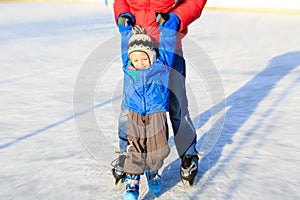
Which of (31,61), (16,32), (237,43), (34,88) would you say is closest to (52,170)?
(34,88)

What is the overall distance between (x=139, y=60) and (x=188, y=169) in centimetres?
71

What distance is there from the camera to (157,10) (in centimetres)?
183

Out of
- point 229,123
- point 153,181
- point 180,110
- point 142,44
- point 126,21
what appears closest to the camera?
point 142,44

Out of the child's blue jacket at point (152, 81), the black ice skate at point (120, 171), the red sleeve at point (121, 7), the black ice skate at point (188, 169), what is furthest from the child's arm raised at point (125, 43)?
the black ice skate at point (188, 169)

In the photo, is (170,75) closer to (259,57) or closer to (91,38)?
(259,57)

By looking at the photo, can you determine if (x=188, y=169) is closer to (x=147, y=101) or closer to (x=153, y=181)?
(x=153, y=181)

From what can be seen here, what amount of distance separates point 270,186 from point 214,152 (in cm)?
54

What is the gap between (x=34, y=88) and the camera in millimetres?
4320

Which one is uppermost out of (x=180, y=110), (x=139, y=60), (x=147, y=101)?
(x=139, y=60)

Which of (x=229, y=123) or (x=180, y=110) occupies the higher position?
(x=180, y=110)

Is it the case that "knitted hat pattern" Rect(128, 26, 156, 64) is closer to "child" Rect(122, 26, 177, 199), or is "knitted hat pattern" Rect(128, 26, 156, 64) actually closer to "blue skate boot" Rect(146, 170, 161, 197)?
"child" Rect(122, 26, 177, 199)

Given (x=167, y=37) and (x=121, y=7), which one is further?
(x=121, y=7)

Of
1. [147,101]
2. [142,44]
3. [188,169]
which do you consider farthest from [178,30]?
[188,169]

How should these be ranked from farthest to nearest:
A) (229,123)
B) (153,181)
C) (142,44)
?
(229,123), (153,181), (142,44)
